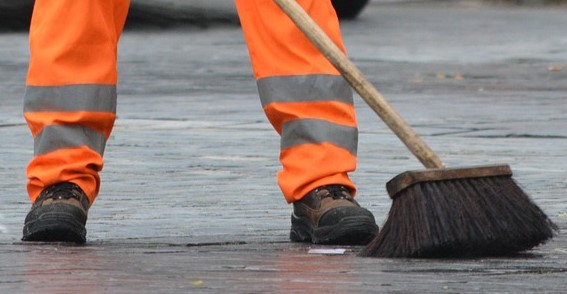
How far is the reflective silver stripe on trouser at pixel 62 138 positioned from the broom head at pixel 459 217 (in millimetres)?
827

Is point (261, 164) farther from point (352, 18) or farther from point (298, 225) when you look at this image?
point (352, 18)

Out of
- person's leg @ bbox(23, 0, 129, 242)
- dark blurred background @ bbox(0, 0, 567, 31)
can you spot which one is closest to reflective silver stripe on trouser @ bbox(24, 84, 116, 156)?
person's leg @ bbox(23, 0, 129, 242)

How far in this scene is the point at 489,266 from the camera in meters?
3.58

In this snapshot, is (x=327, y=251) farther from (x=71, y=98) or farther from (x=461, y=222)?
(x=71, y=98)

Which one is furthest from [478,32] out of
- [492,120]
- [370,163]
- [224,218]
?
[224,218]

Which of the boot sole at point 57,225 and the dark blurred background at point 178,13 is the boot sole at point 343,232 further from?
the dark blurred background at point 178,13

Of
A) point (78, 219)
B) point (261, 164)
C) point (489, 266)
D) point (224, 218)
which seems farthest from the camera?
point (261, 164)

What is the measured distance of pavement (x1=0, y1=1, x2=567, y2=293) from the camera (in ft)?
11.3

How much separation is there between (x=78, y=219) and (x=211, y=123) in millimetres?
3405

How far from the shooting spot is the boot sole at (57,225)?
13.5 feet

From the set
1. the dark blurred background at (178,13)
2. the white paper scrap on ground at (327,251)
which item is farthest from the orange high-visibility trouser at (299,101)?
the dark blurred background at (178,13)

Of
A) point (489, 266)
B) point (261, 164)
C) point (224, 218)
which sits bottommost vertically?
point (261, 164)

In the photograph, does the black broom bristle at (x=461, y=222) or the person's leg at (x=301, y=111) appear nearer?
the black broom bristle at (x=461, y=222)

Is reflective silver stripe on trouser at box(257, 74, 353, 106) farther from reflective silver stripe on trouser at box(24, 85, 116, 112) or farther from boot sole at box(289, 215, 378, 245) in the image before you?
reflective silver stripe on trouser at box(24, 85, 116, 112)
